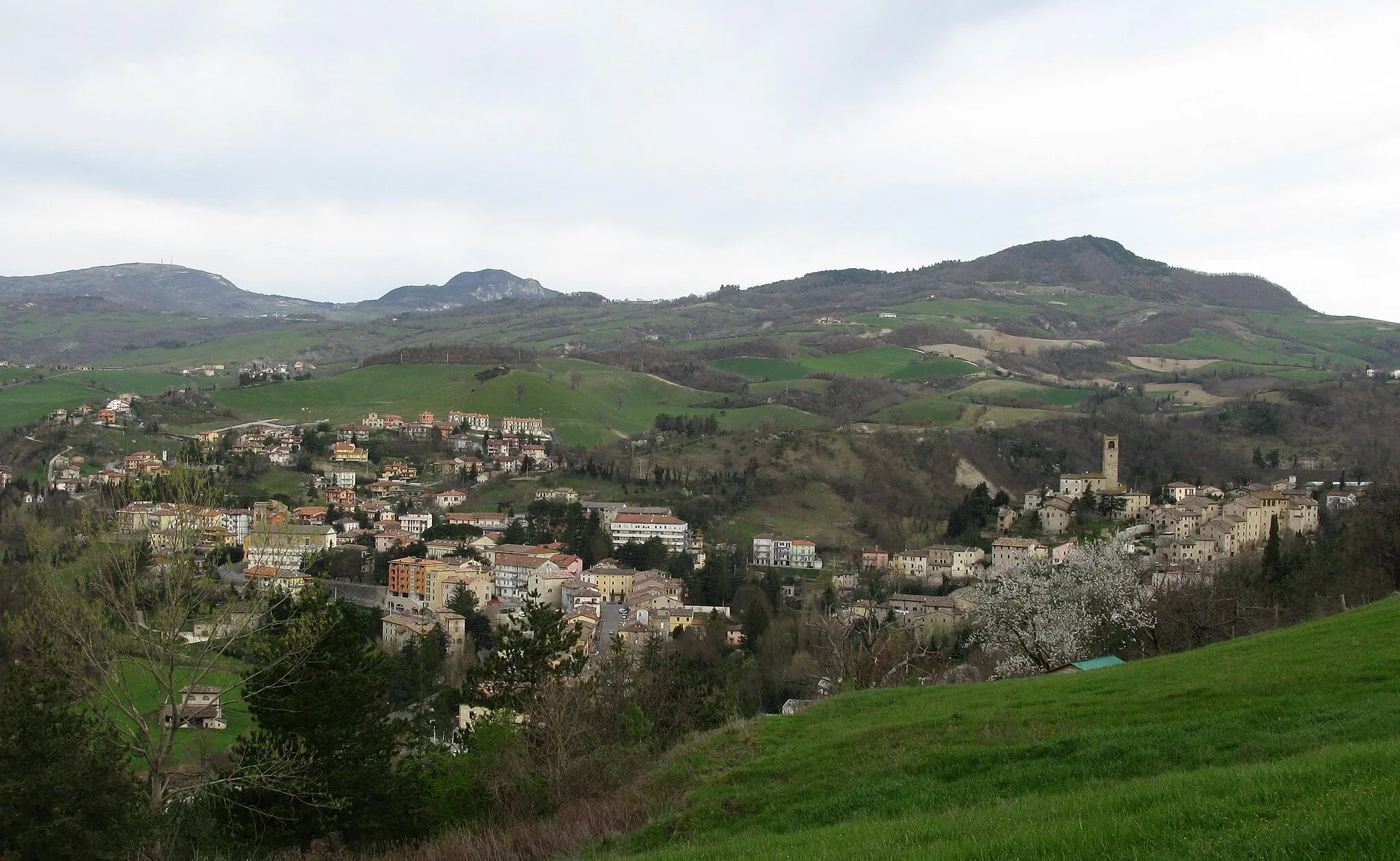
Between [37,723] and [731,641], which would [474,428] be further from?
[37,723]

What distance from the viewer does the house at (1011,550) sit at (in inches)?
2502

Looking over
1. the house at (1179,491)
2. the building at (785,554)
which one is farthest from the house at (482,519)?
the house at (1179,491)

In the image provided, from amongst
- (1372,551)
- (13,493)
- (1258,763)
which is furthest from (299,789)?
(13,493)

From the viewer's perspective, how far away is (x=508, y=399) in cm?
13075

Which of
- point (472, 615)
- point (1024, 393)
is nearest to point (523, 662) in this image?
point (472, 615)

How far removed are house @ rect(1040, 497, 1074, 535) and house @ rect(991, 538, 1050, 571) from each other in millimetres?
4662

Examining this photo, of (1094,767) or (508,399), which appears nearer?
(1094,767)

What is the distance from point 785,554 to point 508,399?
64.6m

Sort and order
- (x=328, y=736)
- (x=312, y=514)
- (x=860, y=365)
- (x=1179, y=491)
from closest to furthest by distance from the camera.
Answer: (x=328, y=736), (x=1179, y=491), (x=312, y=514), (x=860, y=365)

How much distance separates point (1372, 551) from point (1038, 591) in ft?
33.8

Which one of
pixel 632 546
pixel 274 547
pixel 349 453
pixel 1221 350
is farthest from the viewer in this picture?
pixel 1221 350

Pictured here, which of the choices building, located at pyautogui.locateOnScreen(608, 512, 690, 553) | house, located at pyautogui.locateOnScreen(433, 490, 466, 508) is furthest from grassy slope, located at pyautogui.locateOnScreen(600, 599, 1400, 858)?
house, located at pyautogui.locateOnScreen(433, 490, 466, 508)

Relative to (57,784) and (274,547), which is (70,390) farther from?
(274,547)

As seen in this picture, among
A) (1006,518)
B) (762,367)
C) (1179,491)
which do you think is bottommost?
(1006,518)
